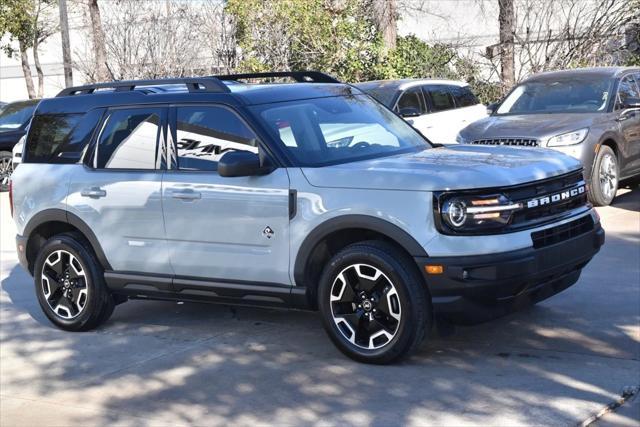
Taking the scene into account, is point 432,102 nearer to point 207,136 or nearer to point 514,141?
point 514,141

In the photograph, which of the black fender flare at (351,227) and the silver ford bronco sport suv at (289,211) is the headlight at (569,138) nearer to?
the silver ford bronco sport suv at (289,211)

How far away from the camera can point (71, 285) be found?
24.7 ft

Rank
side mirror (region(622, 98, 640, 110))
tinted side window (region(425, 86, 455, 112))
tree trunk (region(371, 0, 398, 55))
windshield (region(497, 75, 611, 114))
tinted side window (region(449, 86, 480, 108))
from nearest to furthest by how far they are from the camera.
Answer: side mirror (region(622, 98, 640, 110))
windshield (region(497, 75, 611, 114))
tinted side window (region(425, 86, 455, 112))
tinted side window (region(449, 86, 480, 108))
tree trunk (region(371, 0, 398, 55))

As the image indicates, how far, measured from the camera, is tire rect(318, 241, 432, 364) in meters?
5.90

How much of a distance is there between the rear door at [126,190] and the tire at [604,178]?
6143 mm

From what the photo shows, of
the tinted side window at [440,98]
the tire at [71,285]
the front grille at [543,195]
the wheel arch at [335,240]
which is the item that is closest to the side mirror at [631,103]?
the tinted side window at [440,98]

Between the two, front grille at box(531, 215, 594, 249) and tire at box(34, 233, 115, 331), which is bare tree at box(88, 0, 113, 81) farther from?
Answer: front grille at box(531, 215, 594, 249)

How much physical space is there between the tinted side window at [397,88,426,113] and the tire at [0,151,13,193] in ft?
25.4

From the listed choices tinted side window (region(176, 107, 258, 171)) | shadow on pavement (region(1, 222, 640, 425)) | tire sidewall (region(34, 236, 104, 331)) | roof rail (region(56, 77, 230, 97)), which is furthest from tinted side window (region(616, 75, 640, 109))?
tire sidewall (region(34, 236, 104, 331))

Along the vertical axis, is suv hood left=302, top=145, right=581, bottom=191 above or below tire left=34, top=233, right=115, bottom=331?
above

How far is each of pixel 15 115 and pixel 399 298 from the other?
1453 cm

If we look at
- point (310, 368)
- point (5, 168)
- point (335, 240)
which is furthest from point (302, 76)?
point (5, 168)

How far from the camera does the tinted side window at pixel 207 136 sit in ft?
21.8

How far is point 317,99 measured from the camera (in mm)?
7062
